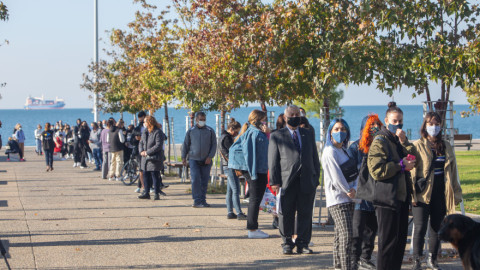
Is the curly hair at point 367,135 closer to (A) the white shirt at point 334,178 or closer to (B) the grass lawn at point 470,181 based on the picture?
(A) the white shirt at point 334,178

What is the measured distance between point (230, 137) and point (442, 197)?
5.91m

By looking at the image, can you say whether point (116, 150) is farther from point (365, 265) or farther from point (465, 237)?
point (465, 237)

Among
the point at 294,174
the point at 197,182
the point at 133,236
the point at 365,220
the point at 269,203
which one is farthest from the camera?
the point at 197,182

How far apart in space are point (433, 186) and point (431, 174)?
17 centimetres

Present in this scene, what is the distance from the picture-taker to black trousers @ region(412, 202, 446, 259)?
8281mm

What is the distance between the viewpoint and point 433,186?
8281 mm

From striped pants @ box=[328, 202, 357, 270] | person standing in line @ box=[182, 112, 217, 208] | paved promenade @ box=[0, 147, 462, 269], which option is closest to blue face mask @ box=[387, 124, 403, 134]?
striped pants @ box=[328, 202, 357, 270]

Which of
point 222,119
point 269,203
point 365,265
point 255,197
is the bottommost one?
point 365,265

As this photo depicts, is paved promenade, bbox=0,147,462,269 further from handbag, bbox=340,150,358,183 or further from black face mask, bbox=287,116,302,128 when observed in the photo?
black face mask, bbox=287,116,302,128

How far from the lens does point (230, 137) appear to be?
44.5ft

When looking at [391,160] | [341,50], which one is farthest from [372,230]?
[341,50]

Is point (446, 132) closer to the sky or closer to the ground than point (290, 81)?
closer to the ground

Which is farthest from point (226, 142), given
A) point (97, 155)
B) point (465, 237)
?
point (97, 155)

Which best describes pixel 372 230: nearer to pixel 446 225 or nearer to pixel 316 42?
pixel 446 225
